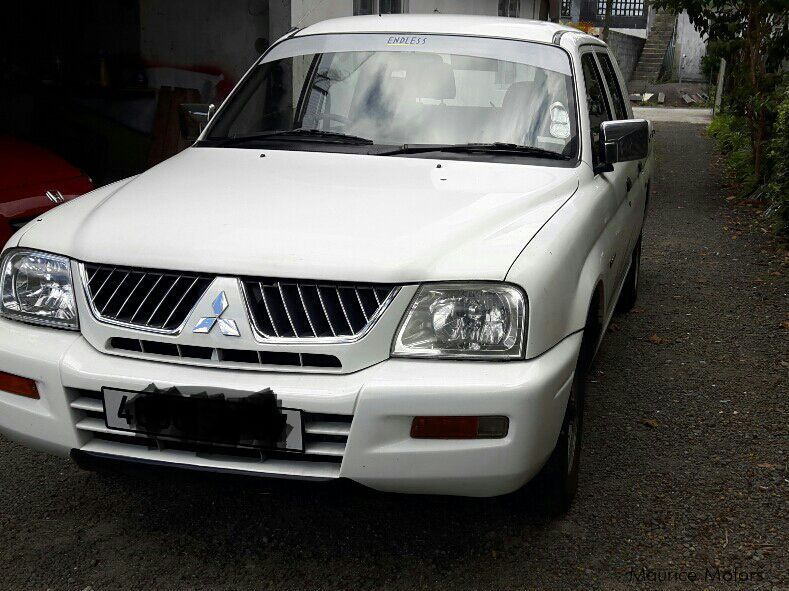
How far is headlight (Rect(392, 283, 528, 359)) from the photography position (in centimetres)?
257

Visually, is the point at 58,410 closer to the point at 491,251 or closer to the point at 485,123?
the point at 491,251

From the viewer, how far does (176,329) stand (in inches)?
103

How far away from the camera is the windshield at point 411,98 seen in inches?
145

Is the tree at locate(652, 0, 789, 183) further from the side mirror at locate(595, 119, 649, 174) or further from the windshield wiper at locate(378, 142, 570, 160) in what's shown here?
the windshield wiper at locate(378, 142, 570, 160)

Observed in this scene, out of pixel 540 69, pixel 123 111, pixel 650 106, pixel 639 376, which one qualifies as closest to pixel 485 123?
pixel 540 69

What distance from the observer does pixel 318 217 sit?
2887mm

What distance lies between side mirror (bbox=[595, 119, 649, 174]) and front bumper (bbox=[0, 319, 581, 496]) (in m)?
1.29

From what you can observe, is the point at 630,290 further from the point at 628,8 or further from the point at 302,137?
the point at 628,8

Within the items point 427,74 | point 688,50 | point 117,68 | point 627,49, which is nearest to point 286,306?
point 427,74

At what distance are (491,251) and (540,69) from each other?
59.4 inches

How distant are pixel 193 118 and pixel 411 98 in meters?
1.21

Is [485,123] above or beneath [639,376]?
above

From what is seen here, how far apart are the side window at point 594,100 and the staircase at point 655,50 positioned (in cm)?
3013

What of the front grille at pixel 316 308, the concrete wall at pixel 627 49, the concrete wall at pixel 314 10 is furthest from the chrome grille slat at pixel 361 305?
the concrete wall at pixel 627 49
